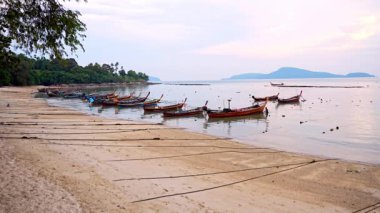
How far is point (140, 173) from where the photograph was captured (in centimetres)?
1043

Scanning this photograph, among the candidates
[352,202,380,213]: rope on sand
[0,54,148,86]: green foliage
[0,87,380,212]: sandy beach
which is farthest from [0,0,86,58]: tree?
[0,54,148,86]: green foliage

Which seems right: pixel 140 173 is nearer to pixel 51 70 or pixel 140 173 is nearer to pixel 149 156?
pixel 149 156

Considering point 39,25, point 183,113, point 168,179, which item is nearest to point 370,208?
point 168,179

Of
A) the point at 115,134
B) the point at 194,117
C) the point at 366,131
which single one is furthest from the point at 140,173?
the point at 194,117

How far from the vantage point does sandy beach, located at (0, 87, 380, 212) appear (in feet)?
24.1

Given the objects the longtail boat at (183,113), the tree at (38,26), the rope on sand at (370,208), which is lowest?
the rope on sand at (370,208)

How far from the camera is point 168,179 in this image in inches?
395

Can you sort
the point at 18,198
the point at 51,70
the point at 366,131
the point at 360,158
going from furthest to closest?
the point at 51,70, the point at 366,131, the point at 360,158, the point at 18,198

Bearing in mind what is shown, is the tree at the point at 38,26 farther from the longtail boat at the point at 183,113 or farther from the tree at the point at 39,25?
the longtail boat at the point at 183,113

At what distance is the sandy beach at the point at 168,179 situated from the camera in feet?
24.1

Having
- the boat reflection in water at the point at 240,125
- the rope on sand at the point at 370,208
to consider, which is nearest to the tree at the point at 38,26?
the rope on sand at the point at 370,208

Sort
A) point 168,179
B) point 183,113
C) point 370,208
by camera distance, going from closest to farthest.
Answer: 1. point 370,208
2. point 168,179
3. point 183,113

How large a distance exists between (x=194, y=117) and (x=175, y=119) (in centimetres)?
252

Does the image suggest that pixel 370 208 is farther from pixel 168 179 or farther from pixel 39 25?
pixel 39 25
